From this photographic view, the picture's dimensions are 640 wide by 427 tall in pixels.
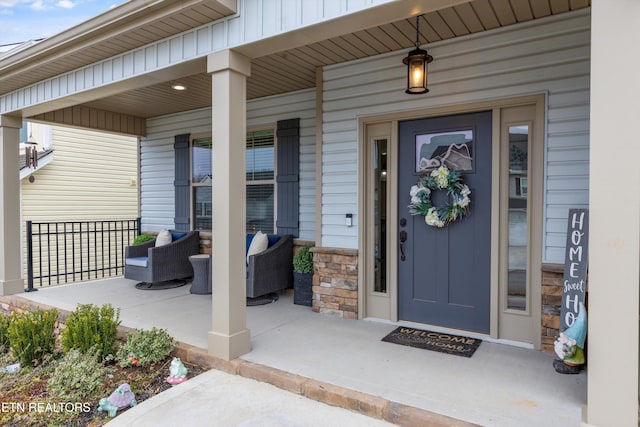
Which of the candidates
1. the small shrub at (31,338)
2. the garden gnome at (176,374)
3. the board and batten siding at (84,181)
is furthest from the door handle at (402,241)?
the board and batten siding at (84,181)

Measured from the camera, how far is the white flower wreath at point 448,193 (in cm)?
352

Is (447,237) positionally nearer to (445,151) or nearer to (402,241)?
(402,241)

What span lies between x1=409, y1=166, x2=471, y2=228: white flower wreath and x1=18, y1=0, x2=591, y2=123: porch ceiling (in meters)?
1.16

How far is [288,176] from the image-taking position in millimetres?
5160

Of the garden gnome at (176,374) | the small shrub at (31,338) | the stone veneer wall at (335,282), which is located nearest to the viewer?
the garden gnome at (176,374)

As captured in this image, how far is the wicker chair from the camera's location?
527 cm

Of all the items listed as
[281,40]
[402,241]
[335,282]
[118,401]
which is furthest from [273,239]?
[118,401]

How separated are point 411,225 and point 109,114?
5080 millimetres

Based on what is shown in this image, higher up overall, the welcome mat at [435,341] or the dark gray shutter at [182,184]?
the dark gray shutter at [182,184]

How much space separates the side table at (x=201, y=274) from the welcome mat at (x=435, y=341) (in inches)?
92.1

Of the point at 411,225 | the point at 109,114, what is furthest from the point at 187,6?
the point at 109,114

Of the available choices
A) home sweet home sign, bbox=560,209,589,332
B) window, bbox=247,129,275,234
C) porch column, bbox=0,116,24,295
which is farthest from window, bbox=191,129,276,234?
home sweet home sign, bbox=560,209,589,332

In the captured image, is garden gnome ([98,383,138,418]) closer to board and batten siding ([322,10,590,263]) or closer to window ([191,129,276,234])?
board and batten siding ([322,10,590,263])

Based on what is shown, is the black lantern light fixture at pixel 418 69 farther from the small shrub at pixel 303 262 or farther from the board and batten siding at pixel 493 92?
the small shrub at pixel 303 262
